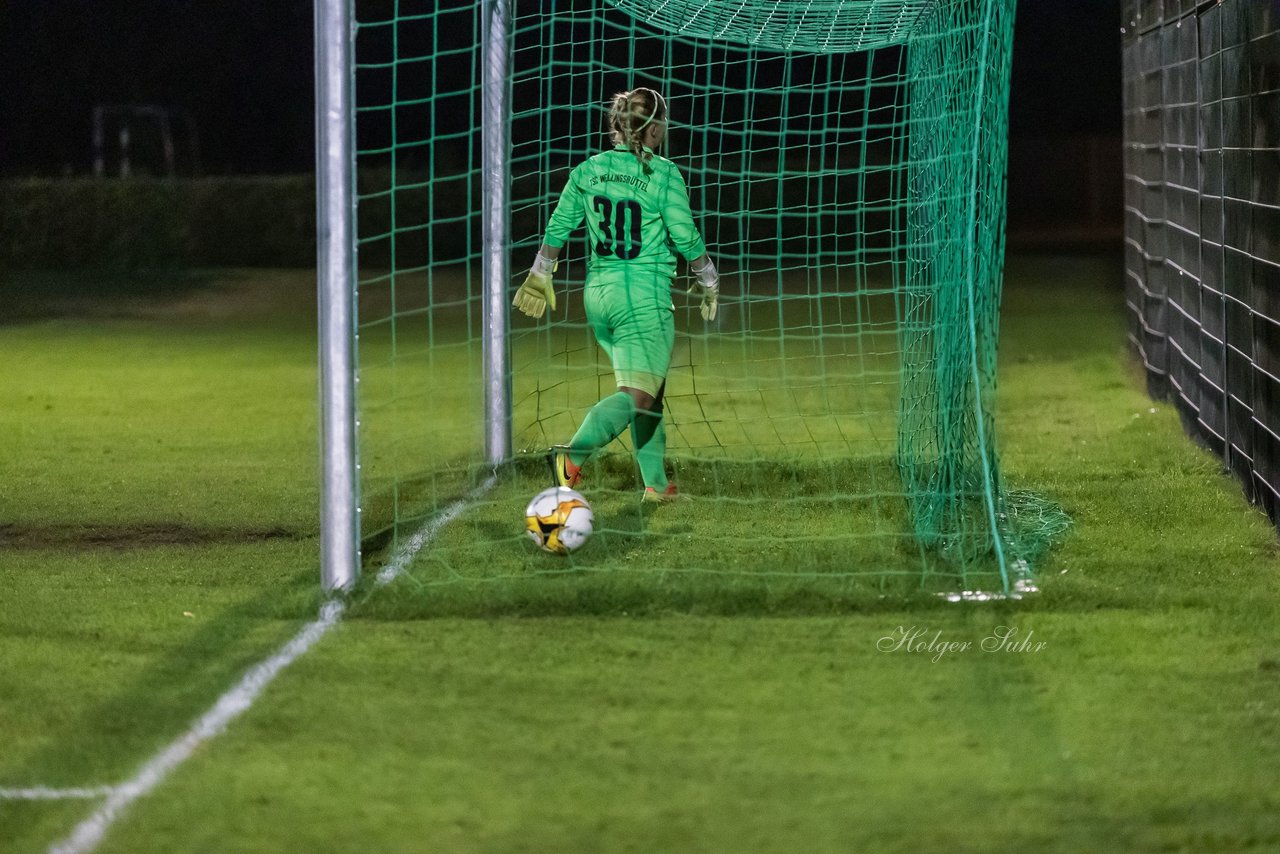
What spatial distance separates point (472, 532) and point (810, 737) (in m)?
2.73

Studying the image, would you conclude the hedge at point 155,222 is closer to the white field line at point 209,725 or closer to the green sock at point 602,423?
the green sock at point 602,423

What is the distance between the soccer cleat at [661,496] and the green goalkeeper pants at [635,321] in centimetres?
52

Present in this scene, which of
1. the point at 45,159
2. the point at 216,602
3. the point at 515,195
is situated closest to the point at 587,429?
the point at 216,602

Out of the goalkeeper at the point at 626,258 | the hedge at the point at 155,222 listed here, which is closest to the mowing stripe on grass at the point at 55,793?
the goalkeeper at the point at 626,258

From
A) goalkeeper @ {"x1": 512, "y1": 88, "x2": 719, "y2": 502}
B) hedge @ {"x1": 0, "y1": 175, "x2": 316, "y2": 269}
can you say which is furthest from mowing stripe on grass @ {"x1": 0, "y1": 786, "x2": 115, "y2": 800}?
hedge @ {"x1": 0, "y1": 175, "x2": 316, "y2": 269}

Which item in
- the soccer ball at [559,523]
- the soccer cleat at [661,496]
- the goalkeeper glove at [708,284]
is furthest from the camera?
the soccer cleat at [661,496]

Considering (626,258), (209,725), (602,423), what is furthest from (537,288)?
(209,725)

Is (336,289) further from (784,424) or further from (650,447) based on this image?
(784,424)

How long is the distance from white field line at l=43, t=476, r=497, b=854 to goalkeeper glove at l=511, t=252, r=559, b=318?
1.19 meters

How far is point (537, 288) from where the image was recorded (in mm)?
6738

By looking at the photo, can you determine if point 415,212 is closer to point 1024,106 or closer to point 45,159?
point 45,159

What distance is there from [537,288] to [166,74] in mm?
32036

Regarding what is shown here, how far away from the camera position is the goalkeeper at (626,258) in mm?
6582

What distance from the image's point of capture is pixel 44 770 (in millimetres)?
3973
